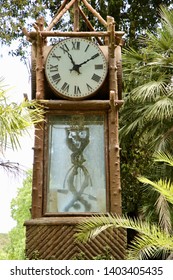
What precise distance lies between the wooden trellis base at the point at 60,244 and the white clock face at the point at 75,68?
1.29 meters

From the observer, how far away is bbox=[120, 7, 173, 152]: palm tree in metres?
9.49

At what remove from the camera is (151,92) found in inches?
376

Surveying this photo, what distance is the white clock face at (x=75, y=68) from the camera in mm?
5770

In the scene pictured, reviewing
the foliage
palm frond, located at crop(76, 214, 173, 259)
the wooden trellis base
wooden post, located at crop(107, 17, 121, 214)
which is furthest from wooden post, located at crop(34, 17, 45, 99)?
the foliage

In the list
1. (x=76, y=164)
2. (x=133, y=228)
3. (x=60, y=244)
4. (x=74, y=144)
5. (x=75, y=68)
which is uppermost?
(x=75, y=68)

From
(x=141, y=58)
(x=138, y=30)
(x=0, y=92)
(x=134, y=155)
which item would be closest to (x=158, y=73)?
(x=141, y=58)

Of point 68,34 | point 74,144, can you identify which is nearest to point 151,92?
point 68,34

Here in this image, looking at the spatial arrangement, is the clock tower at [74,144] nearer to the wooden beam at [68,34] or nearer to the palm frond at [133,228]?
the wooden beam at [68,34]

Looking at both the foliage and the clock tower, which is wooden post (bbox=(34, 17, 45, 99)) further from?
the foliage

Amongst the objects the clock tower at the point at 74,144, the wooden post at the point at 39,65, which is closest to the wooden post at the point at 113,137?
the clock tower at the point at 74,144

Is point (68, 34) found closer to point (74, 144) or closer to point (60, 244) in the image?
point (74, 144)

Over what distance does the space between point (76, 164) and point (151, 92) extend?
429 centimetres

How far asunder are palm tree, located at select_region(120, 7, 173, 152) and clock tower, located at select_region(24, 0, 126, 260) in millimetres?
3553

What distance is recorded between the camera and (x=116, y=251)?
5.23 metres
